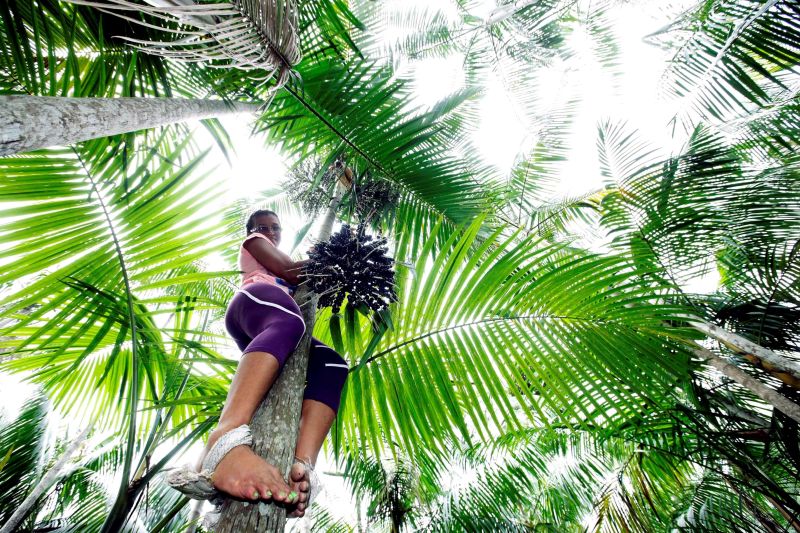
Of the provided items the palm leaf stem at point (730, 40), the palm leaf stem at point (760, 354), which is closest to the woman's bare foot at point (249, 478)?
the palm leaf stem at point (760, 354)

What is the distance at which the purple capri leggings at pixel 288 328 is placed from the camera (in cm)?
132

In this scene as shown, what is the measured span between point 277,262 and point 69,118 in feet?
2.90

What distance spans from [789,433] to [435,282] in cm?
208

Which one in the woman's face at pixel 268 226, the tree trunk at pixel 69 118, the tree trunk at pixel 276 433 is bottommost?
the tree trunk at pixel 276 433

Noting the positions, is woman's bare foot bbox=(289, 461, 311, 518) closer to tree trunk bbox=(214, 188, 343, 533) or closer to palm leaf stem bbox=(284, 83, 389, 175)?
tree trunk bbox=(214, 188, 343, 533)

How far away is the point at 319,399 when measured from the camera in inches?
56.1

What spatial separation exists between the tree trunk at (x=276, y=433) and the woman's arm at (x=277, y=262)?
242 millimetres

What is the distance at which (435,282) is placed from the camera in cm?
153

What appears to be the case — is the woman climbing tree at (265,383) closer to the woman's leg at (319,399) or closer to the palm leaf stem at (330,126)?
the woman's leg at (319,399)

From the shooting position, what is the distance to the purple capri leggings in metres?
1.32

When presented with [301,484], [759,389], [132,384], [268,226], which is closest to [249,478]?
[301,484]

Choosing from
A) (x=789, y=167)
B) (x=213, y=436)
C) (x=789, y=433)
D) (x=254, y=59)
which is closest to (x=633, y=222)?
(x=789, y=167)

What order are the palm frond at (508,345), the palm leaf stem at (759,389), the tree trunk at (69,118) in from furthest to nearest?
1. the palm leaf stem at (759,389)
2. the palm frond at (508,345)
3. the tree trunk at (69,118)

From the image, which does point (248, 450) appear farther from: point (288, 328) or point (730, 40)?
point (730, 40)
